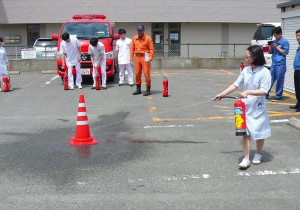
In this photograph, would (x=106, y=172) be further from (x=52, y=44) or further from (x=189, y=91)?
(x=52, y=44)

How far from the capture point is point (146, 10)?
28.8m

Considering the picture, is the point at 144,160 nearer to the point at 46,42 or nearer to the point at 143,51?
the point at 143,51

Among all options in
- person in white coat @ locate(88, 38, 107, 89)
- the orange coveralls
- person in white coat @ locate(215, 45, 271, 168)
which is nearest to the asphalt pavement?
person in white coat @ locate(215, 45, 271, 168)

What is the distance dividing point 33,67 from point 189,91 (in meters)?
11.0

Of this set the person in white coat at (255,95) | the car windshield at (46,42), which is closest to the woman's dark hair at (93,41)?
the person in white coat at (255,95)

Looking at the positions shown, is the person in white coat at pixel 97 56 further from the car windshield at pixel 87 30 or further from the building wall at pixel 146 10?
the building wall at pixel 146 10

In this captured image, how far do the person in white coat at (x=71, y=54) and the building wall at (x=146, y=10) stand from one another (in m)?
16.1

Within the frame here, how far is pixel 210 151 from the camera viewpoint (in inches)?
251

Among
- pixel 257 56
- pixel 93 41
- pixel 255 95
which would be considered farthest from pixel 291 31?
pixel 255 95

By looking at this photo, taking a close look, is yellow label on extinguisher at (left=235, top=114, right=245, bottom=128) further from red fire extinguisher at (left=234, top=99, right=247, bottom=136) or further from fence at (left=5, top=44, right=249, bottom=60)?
fence at (left=5, top=44, right=249, bottom=60)

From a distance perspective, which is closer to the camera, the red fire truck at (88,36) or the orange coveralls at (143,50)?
the orange coveralls at (143,50)

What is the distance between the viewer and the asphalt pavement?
4.57 m

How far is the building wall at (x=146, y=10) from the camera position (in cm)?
2848

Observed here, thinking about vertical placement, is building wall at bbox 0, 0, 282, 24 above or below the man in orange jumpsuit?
above
